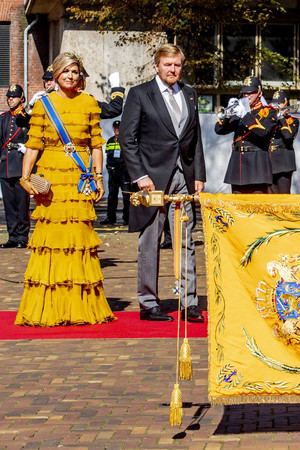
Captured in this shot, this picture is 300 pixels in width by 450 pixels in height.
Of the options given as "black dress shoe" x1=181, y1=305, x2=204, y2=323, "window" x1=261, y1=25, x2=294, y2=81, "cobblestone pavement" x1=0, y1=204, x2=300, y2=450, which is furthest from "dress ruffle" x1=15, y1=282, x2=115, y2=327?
"window" x1=261, y1=25, x2=294, y2=81

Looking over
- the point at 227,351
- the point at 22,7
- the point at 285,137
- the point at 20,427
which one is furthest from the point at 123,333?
the point at 22,7

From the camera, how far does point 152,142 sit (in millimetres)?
8117

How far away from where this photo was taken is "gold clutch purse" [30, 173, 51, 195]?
7930mm

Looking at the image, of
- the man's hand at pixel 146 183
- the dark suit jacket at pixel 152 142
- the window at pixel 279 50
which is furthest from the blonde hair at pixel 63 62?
the window at pixel 279 50

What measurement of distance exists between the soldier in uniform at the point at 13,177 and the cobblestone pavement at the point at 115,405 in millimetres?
6693

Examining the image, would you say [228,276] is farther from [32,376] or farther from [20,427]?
[32,376]

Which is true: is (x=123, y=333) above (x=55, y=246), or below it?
below

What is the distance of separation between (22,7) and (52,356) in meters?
31.9

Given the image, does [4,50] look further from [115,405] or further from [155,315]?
[115,405]

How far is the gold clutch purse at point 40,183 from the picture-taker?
7930 millimetres

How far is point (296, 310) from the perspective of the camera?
4.70m

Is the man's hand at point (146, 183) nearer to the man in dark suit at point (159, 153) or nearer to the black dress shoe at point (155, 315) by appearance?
the man in dark suit at point (159, 153)

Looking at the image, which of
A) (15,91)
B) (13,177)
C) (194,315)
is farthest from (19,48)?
(194,315)

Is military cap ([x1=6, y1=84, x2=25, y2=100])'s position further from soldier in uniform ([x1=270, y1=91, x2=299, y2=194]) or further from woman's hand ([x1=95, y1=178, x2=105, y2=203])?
woman's hand ([x1=95, y1=178, x2=105, y2=203])
